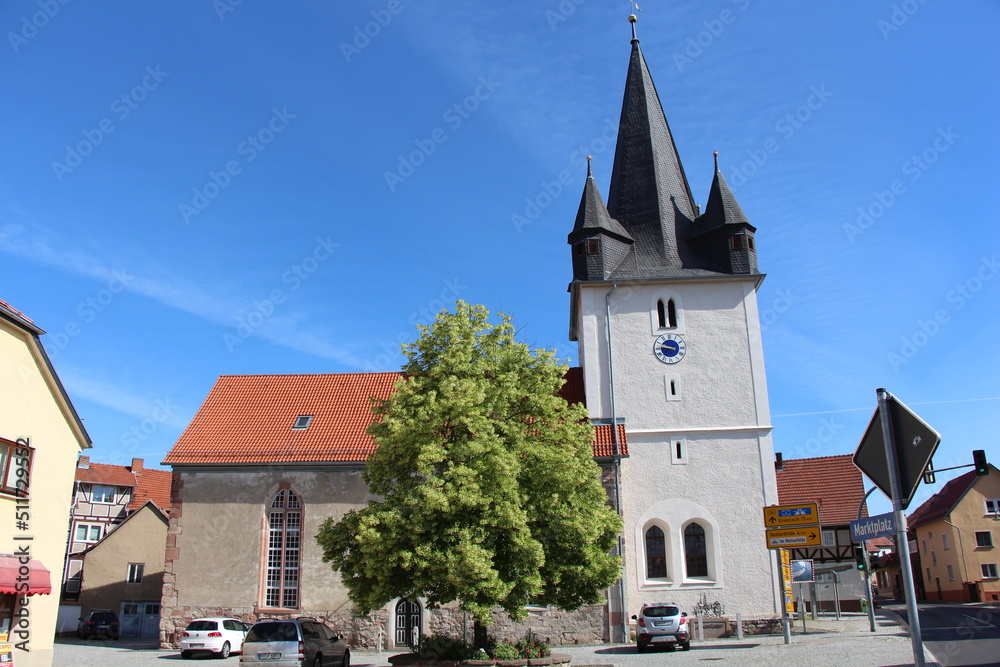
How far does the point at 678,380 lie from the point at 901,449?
2248cm

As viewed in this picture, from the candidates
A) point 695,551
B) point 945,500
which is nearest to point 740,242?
point 695,551

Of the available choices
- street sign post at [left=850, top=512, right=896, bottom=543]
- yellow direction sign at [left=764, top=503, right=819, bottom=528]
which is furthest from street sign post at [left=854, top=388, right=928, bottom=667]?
yellow direction sign at [left=764, top=503, right=819, bottom=528]

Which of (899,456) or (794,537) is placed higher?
(899,456)

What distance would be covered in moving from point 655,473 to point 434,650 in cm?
1266

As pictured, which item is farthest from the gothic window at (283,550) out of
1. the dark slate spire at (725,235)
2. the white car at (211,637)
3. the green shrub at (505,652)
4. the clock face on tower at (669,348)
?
the dark slate spire at (725,235)

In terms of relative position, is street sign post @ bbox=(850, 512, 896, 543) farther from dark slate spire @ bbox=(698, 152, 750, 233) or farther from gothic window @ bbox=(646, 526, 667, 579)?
dark slate spire @ bbox=(698, 152, 750, 233)

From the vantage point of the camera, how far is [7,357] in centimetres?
1476

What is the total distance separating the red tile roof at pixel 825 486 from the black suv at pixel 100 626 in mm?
29353

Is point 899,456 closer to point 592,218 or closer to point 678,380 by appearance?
point 678,380

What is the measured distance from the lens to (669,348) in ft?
90.3

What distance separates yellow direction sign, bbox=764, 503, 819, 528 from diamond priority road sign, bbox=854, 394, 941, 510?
47.8ft

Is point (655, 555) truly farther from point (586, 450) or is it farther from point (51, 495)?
point (51, 495)

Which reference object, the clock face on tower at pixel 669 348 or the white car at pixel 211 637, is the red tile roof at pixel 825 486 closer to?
the clock face on tower at pixel 669 348

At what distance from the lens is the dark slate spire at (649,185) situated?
29062 millimetres
